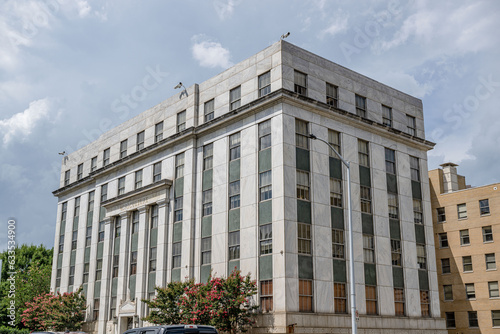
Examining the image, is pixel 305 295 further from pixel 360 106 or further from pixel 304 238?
pixel 360 106

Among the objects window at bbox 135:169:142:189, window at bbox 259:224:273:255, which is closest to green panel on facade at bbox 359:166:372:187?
window at bbox 259:224:273:255

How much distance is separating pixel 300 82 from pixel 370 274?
47.4 feet

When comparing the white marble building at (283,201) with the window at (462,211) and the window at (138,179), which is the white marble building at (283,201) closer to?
the window at (138,179)

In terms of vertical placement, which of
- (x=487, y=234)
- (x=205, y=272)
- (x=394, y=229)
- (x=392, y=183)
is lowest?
(x=205, y=272)

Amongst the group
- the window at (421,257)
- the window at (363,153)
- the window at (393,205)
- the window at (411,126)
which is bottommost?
the window at (421,257)

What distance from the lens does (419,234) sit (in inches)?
1715

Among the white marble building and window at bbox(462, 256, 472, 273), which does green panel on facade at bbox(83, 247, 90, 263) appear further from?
window at bbox(462, 256, 472, 273)

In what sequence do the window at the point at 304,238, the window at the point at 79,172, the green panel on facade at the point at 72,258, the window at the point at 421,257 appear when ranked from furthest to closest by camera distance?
the window at the point at 79,172, the green panel on facade at the point at 72,258, the window at the point at 421,257, the window at the point at 304,238

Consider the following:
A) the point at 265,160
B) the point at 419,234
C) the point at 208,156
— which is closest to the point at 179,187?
the point at 208,156

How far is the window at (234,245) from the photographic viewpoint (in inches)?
1479

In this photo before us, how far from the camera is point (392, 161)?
144ft

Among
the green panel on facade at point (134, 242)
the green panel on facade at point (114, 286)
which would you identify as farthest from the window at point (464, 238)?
the green panel on facade at point (114, 286)

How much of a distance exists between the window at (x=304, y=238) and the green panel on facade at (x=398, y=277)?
8.60m

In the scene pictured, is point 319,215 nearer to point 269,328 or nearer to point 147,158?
point 269,328
